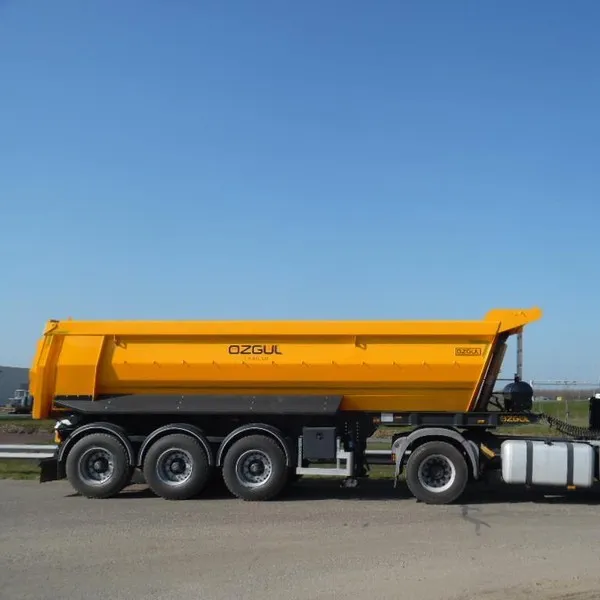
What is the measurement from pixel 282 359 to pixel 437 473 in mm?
3215

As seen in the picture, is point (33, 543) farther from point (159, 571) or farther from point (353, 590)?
point (353, 590)

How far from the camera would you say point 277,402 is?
12648 millimetres

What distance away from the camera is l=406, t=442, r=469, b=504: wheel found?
12062 millimetres

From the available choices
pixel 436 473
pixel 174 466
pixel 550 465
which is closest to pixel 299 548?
pixel 436 473

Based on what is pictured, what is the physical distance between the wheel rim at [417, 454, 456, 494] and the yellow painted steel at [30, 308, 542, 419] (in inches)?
35.2

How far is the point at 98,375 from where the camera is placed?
12930 mm

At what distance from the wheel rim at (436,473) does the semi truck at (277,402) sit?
23 millimetres

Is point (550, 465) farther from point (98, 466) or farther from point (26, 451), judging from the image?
point (26, 451)

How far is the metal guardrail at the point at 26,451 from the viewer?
15.4m

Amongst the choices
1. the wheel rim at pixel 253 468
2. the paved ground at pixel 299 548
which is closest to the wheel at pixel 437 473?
the paved ground at pixel 299 548

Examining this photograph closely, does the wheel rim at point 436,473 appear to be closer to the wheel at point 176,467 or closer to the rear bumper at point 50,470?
the wheel at point 176,467

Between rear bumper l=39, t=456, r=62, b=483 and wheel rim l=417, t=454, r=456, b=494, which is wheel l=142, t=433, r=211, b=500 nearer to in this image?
rear bumper l=39, t=456, r=62, b=483

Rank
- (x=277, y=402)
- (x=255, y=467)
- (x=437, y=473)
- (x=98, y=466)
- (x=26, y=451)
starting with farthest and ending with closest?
(x=26, y=451)
(x=98, y=466)
(x=277, y=402)
(x=255, y=467)
(x=437, y=473)

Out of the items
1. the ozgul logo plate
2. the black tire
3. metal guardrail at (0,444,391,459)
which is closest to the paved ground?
the black tire
